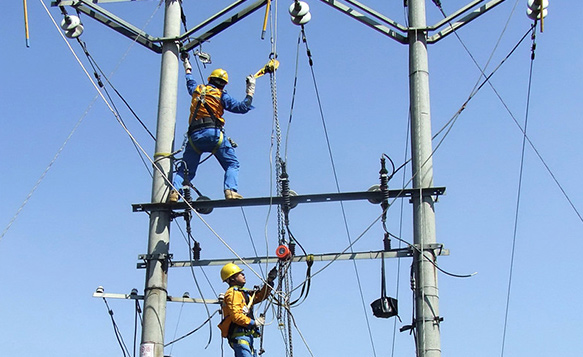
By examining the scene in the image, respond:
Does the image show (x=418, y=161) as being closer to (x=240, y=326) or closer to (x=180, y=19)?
(x=240, y=326)

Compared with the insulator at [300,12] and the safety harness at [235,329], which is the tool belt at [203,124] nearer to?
the insulator at [300,12]

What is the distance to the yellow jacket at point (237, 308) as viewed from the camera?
9859 mm

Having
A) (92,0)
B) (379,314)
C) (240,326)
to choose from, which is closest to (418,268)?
(379,314)

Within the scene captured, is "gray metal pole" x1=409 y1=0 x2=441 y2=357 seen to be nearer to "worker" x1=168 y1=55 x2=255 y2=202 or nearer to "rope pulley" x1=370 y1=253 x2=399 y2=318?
"rope pulley" x1=370 y1=253 x2=399 y2=318

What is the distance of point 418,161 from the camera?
10.5m

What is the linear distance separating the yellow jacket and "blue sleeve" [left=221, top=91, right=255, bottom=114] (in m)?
2.29

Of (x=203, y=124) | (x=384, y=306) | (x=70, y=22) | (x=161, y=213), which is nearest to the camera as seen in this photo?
(x=384, y=306)

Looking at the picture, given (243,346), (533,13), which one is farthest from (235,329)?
(533,13)

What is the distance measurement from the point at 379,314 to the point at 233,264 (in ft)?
5.40

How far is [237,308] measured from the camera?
9.91 meters

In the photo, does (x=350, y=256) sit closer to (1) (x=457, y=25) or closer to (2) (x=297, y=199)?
(2) (x=297, y=199)

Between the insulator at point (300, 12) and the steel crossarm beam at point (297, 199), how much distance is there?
205cm

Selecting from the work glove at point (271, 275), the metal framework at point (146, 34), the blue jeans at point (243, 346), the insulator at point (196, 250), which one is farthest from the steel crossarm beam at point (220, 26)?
the blue jeans at point (243, 346)

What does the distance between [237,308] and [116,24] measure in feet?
13.4
